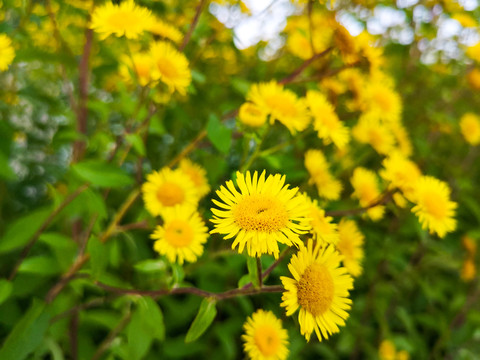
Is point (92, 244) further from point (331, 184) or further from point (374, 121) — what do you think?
point (374, 121)

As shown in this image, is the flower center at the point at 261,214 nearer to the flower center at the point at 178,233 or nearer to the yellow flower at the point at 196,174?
the flower center at the point at 178,233

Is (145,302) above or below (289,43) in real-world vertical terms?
below

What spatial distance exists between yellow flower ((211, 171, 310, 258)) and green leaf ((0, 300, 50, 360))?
41cm

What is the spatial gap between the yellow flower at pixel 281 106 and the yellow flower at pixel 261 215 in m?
0.25

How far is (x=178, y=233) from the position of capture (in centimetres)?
67

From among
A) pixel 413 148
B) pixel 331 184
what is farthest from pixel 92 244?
pixel 413 148

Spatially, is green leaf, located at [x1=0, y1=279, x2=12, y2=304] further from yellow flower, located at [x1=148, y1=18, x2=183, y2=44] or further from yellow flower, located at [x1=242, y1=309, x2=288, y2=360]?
yellow flower, located at [x1=148, y1=18, x2=183, y2=44]

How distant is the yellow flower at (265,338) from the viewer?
56 cm

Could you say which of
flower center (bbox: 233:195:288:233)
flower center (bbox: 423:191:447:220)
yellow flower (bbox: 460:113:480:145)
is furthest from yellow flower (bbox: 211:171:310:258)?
yellow flower (bbox: 460:113:480:145)

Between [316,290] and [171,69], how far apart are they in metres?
0.47

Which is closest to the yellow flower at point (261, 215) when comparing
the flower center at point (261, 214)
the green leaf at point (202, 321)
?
the flower center at point (261, 214)

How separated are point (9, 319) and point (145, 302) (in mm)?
338

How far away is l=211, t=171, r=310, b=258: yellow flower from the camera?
440mm

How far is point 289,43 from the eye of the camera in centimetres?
103
